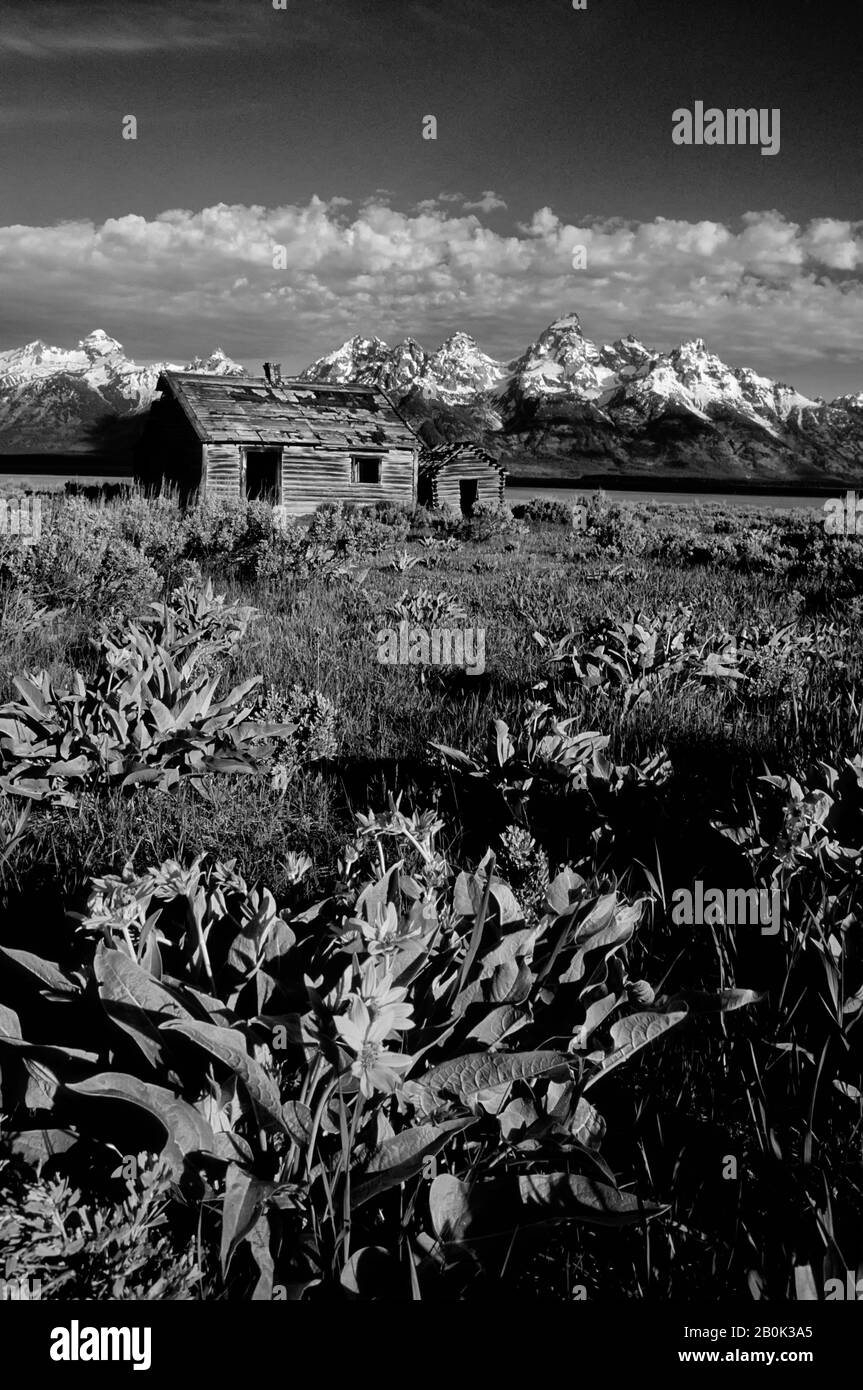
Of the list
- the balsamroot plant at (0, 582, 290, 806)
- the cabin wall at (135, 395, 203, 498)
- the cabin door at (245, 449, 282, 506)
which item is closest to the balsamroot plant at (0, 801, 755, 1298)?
the balsamroot plant at (0, 582, 290, 806)

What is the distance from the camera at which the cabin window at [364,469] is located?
109ft

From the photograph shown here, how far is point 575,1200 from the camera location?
1.64 m

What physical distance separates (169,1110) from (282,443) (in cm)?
3268

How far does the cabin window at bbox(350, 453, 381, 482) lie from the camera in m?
33.4

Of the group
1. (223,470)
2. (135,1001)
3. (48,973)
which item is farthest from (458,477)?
(135,1001)

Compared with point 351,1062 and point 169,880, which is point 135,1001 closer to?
point 169,880

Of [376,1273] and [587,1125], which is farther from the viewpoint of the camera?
[587,1125]

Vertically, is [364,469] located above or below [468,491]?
below

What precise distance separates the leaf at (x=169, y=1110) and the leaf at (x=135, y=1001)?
0.52ft

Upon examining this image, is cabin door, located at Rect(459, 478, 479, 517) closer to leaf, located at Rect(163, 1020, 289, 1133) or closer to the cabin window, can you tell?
the cabin window

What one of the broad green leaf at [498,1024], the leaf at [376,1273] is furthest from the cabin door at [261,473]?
the leaf at [376,1273]

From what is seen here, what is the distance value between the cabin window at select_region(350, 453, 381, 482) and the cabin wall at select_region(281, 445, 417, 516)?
175 mm

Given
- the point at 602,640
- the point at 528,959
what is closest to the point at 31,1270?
the point at 528,959

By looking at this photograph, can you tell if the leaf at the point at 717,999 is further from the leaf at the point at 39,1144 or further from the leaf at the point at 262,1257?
the leaf at the point at 39,1144
